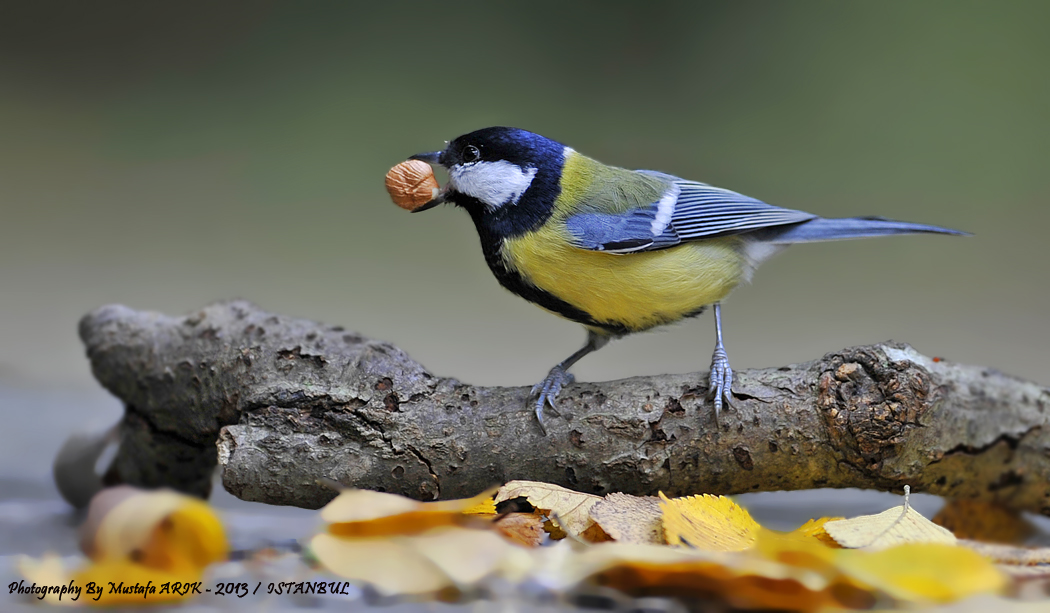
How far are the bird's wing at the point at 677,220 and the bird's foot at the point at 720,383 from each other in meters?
0.23

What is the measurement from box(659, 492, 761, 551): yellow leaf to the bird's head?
0.58 m

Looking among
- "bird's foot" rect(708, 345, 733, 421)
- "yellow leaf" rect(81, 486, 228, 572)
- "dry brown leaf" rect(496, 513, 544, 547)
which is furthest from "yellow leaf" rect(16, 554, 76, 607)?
"bird's foot" rect(708, 345, 733, 421)

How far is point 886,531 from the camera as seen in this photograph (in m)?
0.87

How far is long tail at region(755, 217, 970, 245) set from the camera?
4.35 ft

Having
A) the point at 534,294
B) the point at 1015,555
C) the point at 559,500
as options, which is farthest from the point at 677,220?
the point at 1015,555

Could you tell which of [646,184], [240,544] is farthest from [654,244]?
[240,544]

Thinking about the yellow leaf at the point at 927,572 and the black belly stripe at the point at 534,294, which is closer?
the yellow leaf at the point at 927,572

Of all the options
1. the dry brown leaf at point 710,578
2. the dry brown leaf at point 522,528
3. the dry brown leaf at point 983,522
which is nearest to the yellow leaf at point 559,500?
the dry brown leaf at point 522,528

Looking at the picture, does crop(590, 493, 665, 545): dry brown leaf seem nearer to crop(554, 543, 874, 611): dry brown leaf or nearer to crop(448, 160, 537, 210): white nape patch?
crop(554, 543, 874, 611): dry brown leaf

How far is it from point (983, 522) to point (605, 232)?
0.89 meters

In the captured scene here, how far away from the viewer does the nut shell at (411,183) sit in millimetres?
1261

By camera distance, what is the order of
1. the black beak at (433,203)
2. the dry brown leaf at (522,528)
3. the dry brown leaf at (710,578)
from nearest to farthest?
the dry brown leaf at (710,578)
the dry brown leaf at (522,528)
the black beak at (433,203)

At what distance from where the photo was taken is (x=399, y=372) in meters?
1.16

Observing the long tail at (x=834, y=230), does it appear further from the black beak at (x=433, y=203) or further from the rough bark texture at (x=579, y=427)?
the black beak at (x=433, y=203)
